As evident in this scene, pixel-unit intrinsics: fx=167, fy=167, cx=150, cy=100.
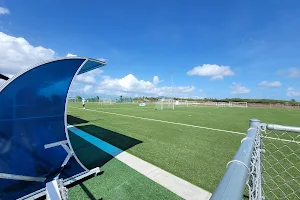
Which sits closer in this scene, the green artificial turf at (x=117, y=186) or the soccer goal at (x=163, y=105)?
the green artificial turf at (x=117, y=186)

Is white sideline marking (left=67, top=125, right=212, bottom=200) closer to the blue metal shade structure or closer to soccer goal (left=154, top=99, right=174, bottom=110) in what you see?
the blue metal shade structure

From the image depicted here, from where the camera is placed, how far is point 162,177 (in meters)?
3.75

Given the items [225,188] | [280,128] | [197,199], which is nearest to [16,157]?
[197,199]

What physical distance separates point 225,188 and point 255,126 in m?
1.43

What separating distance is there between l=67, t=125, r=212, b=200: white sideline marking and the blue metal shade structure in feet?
4.18

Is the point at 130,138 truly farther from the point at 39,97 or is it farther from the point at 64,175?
the point at 39,97

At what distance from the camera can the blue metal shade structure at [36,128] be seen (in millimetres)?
3102

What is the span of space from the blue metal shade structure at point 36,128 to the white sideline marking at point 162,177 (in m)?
1.27

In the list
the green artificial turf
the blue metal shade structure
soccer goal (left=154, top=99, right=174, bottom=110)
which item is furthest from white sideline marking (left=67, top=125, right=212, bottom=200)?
soccer goal (left=154, top=99, right=174, bottom=110)

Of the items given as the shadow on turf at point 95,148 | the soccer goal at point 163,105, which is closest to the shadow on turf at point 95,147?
the shadow on turf at point 95,148

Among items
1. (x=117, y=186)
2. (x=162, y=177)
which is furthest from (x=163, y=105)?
(x=117, y=186)

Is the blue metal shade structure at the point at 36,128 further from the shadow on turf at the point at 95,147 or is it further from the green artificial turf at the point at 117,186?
the shadow on turf at the point at 95,147

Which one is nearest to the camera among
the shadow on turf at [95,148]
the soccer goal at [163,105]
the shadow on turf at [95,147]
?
the shadow on turf at [95,148]

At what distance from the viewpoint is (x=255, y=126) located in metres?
1.82
